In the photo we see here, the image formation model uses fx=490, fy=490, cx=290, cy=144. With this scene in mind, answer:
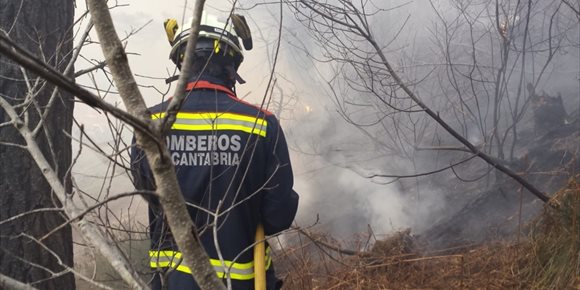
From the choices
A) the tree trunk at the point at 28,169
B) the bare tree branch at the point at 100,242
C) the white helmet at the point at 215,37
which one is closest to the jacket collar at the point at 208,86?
the white helmet at the point at 215,37

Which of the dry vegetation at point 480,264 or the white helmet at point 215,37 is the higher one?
the white helmet at point 215,37

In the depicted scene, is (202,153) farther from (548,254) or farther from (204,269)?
(548,254)

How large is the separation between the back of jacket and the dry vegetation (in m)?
1.05

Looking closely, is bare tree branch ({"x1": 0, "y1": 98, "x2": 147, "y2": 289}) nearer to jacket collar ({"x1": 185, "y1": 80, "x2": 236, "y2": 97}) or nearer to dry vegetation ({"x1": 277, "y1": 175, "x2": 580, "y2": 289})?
jacket collar ({"x1": 185, "y1": 80, "x2": 236, "y2": 97})

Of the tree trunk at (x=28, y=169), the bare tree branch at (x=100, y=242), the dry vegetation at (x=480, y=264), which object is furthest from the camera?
the dry vegetation at (x=480, y=264)

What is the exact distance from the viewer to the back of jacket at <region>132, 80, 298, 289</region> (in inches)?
87.4

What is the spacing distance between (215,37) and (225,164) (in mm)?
601

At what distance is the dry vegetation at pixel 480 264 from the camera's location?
3033mm

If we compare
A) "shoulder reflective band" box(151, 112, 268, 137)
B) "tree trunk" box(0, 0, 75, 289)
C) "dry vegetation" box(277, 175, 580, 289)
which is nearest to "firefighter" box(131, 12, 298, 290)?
"shoulder reflective band" box(151, 112, 268, 137)

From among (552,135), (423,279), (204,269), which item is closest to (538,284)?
(423,279)

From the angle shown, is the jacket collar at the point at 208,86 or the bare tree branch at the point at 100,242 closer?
the bare tree branch at the point at 100,242

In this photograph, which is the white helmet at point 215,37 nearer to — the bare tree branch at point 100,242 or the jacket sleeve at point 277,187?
the jacket sleeve at point 277,187

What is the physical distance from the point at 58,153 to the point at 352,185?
6.43 meters

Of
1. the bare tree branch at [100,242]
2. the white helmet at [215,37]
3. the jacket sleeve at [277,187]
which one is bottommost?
the bare tree branch at [100,242]
